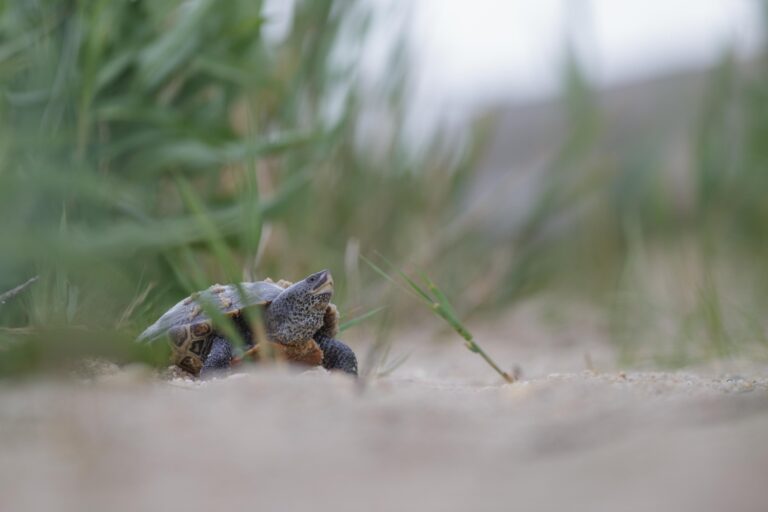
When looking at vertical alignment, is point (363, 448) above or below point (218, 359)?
above

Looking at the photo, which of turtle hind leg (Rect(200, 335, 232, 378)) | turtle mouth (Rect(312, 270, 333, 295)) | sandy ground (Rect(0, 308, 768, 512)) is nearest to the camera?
sandy ground (Rect(0, 308, 768, 512))

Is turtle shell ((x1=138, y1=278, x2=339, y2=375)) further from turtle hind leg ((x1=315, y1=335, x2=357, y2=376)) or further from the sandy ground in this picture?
the sandy ground

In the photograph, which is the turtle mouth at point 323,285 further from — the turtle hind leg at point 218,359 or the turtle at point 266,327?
the turtle hind leg at point 218,359

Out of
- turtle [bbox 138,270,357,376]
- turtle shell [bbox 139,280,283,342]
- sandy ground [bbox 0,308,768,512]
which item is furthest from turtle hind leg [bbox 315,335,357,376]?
sandy ground [bbox 0,308,768,512]

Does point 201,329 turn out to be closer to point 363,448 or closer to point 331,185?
point 363,448

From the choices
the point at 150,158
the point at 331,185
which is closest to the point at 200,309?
the point at 150,158

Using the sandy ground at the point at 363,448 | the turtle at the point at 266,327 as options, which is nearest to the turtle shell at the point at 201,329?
the turtle at the point at 266,327

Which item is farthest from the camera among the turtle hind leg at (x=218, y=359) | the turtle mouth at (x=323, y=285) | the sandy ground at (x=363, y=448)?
the turtle mouth at (x=323, y=285)
